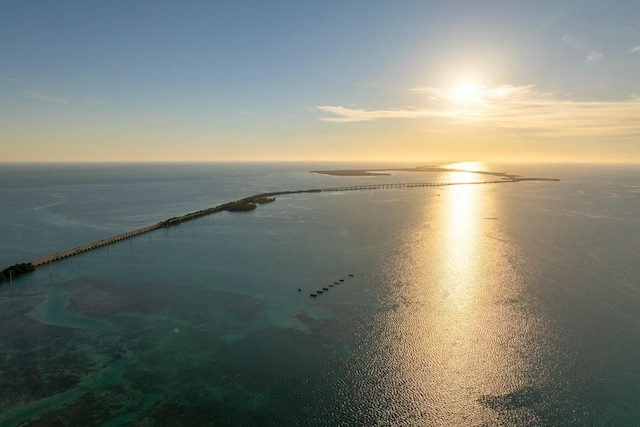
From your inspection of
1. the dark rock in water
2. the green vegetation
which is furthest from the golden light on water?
the green vegetation

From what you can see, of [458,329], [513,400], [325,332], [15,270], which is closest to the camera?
[513,400]

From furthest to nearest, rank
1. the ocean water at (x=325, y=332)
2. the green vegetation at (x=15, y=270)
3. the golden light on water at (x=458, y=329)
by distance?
the green vegetation at (x=15, y=270)
the golden light on water at (x=458, y=329)
the ocean water at (x=325, y=332)

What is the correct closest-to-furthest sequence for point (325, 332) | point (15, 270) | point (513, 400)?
point (513, 400) < point (325, 332) < point (15, 270)

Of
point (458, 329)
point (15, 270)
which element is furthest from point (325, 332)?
point (15, 270)

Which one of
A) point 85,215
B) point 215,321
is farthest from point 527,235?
point 85,215

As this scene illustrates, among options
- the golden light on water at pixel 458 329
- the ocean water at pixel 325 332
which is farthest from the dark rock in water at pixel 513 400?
the golden light on water at pixel 458 329

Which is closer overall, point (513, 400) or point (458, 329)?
point (513, 400)

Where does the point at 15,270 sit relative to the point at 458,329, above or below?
above

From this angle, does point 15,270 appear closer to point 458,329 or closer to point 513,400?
point 458,329

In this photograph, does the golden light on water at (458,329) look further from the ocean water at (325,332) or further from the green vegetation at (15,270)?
the green vegetation at (15,270)

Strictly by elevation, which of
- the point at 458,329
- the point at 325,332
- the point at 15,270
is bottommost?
the point at 325,332
